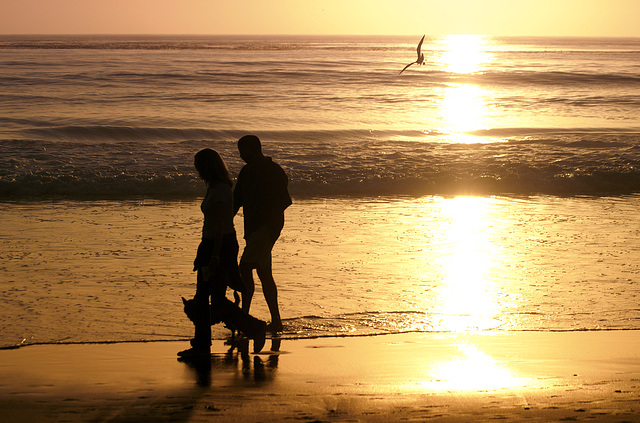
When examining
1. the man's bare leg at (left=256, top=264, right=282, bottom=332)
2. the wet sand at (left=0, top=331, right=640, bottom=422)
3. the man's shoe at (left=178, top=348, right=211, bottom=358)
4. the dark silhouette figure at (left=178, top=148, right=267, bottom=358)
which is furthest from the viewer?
the man's bare leg at (left=256, top=264, right=282, bottom=332)

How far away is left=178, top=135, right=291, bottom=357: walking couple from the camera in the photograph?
4727 millimetres

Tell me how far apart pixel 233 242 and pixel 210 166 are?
519mm

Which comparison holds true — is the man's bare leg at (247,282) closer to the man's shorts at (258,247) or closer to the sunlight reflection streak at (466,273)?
the man's shorts at (258,247)

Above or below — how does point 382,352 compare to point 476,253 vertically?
below

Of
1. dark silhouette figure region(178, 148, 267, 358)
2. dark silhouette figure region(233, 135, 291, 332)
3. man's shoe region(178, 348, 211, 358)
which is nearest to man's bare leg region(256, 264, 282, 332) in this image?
dark silhouette figure region(233, 135, 291, 332)

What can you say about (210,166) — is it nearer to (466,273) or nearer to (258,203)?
(258,203)

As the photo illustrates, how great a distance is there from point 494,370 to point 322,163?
11.6m

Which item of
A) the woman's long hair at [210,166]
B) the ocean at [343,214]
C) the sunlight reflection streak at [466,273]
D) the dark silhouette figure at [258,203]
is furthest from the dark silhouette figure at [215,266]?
the sunlight reflection streak at [466,273]

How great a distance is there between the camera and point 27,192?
42.2 ft

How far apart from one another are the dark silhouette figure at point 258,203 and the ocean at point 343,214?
1.91ft

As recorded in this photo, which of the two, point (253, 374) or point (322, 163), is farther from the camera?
point (322, 163)

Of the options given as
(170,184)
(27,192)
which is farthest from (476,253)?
(27,192)

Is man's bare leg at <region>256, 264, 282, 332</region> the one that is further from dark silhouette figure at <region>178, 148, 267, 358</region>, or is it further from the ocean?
dark silhouette figure at <region>178, 148, 267, 358</region>

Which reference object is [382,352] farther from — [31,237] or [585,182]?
[585,182]
